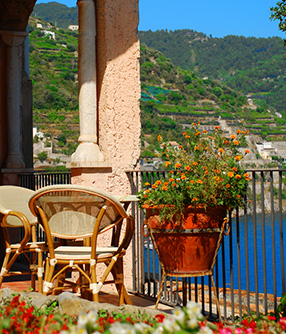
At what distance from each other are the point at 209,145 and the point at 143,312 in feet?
4.03

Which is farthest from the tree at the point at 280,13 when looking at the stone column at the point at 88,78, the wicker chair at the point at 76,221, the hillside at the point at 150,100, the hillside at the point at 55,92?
the hillside at the point at 55,92

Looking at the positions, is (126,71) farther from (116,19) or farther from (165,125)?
(165,125)

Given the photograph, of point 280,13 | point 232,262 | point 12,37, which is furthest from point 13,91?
point 280,13

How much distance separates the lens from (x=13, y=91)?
6922 mm

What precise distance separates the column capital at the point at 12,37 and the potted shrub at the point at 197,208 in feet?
14.4

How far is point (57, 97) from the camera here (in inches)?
2119

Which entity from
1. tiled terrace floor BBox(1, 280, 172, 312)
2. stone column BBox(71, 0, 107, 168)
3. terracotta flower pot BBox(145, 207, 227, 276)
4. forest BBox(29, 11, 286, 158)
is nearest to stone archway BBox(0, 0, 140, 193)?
stone column BBox(71, 0, 107, 168)

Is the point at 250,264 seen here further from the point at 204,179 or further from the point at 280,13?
the point at 204,179

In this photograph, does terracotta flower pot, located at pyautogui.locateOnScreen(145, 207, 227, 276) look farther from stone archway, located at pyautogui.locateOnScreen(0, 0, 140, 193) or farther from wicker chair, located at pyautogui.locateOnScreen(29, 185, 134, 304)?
stone archway, located at pyautogui.locateOnScreen(0, 0, 140, 193)

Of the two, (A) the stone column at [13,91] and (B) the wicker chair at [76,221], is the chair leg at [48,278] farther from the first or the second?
(A) the stone column at [13,91]

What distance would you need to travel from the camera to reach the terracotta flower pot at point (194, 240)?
3055mm

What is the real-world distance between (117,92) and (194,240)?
73.9 inches

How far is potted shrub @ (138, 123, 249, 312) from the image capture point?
304cm

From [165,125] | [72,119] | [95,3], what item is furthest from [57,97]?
[95,3]
